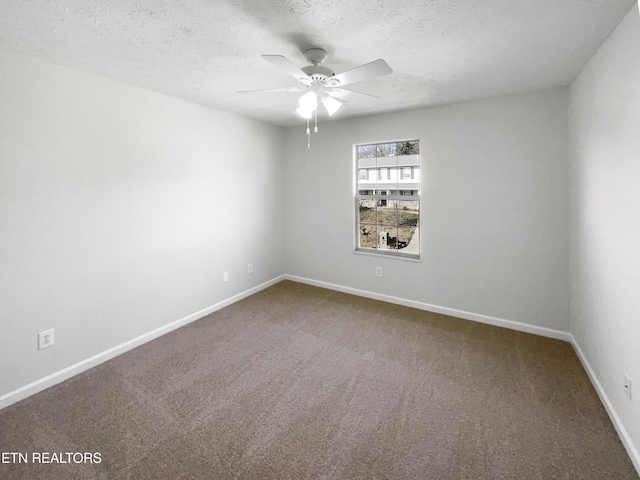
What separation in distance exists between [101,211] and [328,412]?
94.5 inches

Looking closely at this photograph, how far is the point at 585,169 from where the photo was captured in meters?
2.33

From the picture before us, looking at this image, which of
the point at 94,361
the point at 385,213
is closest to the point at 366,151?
the point at 385,213

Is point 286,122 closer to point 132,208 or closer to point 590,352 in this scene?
point 132,208

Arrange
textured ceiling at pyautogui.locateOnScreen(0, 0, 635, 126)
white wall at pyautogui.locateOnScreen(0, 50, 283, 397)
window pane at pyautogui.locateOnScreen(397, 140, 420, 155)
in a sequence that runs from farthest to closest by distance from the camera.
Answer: window pane at pyautogui.locateOnScreen(397, 140, 420, 155) → white wall at pyautogui.locateOnScreen(0, 50, 283, 397) → textured ceiling at pyautogui.locateOnScreen(0, 0, 635, 126)

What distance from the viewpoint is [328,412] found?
1.96 metres

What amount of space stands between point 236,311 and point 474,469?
2781 millimetres

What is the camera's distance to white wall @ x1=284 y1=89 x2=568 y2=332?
2844 mm

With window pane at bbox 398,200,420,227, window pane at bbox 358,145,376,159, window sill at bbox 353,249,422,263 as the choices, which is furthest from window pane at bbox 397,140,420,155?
window sill at bbox 353,249,422,263

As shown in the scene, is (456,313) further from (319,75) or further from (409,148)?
(319,75)

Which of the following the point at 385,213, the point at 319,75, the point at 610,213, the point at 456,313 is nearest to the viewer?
the point at 610,213

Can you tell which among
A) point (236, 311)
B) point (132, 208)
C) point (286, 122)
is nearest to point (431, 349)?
point (236, 311)

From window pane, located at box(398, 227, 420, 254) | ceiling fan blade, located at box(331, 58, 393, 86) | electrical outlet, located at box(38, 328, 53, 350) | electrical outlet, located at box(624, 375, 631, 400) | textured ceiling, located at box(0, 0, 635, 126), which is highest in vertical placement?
textured ceiling, located at box(0, 0, 635, 126)

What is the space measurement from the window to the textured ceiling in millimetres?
1170

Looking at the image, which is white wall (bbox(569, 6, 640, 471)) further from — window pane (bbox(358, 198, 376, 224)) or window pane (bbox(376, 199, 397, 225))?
window pane (bbox(358, 198, 376, 224))
